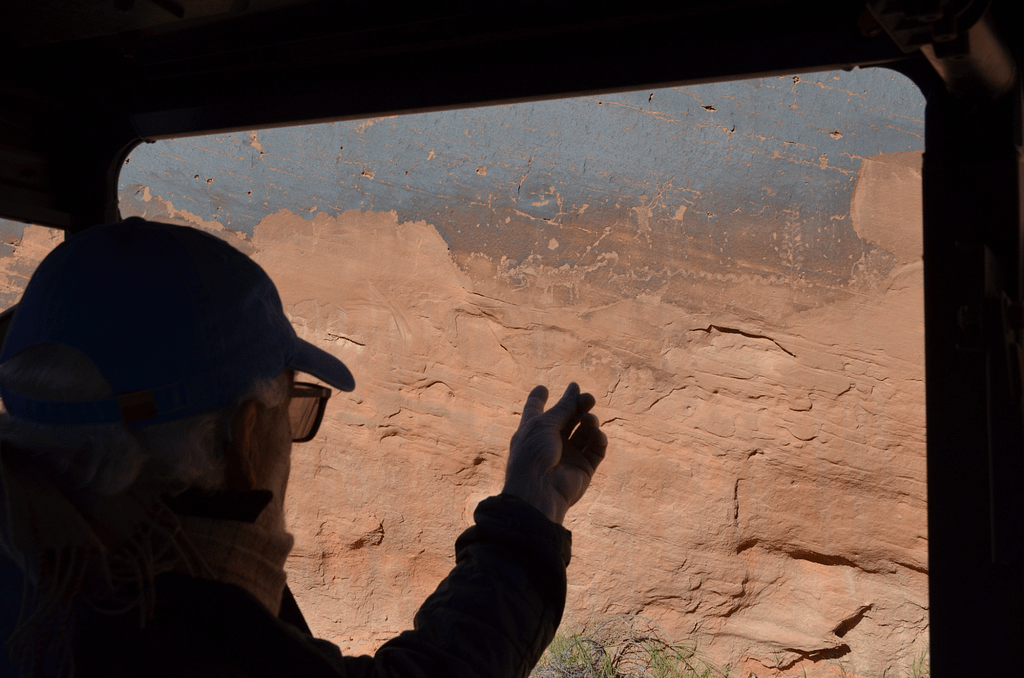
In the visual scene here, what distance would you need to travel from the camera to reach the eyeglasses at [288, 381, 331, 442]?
3.26 feet

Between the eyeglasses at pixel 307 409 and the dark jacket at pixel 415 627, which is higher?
the eyeglasses at pixel 307 409

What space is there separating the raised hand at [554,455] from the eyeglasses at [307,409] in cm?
26

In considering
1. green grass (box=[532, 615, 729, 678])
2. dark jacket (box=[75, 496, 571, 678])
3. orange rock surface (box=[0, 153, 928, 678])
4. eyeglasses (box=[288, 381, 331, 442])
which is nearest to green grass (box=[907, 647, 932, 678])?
orange rock surface (box=[0, 153, 928, 678])

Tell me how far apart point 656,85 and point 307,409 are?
662mm

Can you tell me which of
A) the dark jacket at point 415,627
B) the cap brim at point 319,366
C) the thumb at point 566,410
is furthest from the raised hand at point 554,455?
the cap brim at point 319,366

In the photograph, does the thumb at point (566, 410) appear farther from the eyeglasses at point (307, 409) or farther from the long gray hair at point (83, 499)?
the long gray hair at point (83, 499)

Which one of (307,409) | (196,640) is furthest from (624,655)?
(196,640)

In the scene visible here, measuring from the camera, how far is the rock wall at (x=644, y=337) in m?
4.07

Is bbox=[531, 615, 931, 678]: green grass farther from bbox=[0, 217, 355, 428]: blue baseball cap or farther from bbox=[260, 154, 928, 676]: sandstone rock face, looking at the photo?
bbox=[0, 217, 355, 428]: blue baseball cap

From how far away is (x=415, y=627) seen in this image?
82cm

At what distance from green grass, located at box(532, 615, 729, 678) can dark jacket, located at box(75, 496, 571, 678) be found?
3730 millimetres

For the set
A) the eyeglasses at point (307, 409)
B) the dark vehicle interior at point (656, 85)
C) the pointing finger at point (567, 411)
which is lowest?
the eyeglasses at point (307, 409)

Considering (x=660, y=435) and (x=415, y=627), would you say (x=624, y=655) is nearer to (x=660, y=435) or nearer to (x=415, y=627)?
(x=660, y=435)

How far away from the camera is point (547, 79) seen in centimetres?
118
